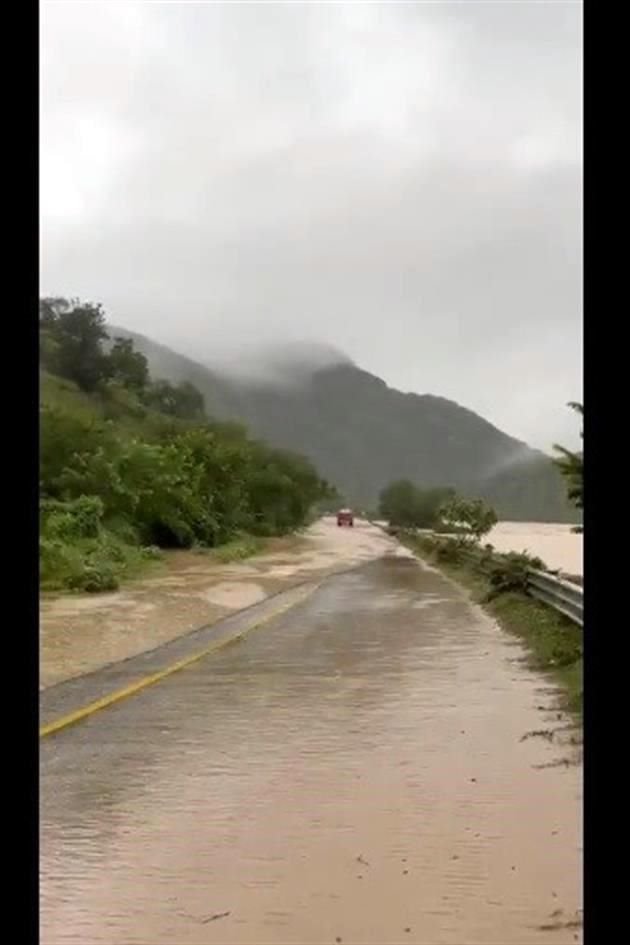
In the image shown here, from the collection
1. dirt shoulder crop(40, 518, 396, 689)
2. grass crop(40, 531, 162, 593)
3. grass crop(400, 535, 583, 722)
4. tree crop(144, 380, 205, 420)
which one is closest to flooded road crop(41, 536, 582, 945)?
grass crop(400, 535, 583, 722)

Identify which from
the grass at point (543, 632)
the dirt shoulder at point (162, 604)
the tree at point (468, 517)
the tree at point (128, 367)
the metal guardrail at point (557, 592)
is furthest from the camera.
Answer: the tree at point (128, 367)

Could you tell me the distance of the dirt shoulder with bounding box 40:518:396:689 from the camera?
15.4 meters

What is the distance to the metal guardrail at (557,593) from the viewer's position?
13.9 meters

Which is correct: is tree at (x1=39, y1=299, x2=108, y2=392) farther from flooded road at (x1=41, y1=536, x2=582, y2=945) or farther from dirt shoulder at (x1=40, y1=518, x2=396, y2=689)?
flooded road at (x1=41, y1=536, x2=582, y2=945)

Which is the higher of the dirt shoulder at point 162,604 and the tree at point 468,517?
the tree at point 468,517

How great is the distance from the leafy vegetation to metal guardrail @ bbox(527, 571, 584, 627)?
9.50m

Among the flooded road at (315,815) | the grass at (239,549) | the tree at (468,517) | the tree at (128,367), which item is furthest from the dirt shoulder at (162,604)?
the tree at (128,367)

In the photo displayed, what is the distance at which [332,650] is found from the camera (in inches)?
602

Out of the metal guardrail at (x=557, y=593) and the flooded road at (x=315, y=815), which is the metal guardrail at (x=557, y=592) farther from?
the flooded road at (x=315, y=815)

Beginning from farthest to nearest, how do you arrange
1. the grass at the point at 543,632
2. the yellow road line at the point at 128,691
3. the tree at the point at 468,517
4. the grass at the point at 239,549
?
the grass at the point at 239,549 → the tree at the point at 468,517 → the grass at the point at 543,632 → the yellow road line at the point at 128,691

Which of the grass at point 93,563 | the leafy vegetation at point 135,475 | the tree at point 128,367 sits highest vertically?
the tree at point 128,367

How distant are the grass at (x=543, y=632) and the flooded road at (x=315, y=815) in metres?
0.31

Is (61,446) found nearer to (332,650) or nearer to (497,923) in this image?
(332,650)
